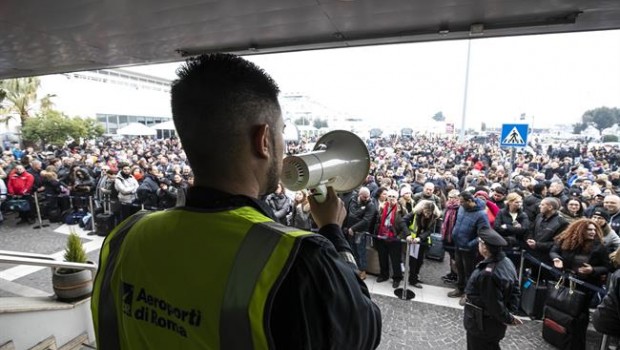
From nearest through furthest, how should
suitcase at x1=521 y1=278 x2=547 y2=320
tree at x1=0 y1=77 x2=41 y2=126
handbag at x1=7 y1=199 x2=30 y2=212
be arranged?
1. suitcase at x1=521 y1=278 x2=547 y2=320
2. handbag at x1=7 y1=199 x2=30 y2=212
3. tree at x1=0 y1=77 x2=41 y2=126

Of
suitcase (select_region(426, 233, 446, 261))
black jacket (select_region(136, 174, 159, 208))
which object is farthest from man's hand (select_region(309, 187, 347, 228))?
black jacket (select_region(136, 174, 159, 208))

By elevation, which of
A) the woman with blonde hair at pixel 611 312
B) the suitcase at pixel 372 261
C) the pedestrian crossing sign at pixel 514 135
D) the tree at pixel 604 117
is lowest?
the suitcase at pixel 372 261

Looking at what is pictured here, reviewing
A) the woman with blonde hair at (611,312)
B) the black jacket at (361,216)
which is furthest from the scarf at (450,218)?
the woman with blonde hair at (611,312)

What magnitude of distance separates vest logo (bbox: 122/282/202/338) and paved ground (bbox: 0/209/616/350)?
13.1 feet

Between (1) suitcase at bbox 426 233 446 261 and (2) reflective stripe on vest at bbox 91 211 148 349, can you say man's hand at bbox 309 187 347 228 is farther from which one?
(1) suitcase at bbox 426 233 446 261

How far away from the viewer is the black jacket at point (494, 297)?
3424mm

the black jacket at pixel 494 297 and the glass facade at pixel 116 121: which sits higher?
the glass facade at pixel 116 121

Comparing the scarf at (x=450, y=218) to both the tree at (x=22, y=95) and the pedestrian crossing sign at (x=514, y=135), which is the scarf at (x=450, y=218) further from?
the tree at (x=22, y=95)

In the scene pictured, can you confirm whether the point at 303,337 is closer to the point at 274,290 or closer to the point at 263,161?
the point at 274,290

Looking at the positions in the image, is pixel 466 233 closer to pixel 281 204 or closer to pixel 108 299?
pixel 281 204

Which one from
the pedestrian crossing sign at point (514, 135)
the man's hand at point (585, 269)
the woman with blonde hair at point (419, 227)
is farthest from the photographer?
the pedestrian crossing sign at point (514, 135)

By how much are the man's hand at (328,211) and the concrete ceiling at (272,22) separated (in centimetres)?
166

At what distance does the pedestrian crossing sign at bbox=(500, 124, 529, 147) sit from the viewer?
781 centimetres

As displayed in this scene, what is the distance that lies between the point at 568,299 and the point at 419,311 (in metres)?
1.91
